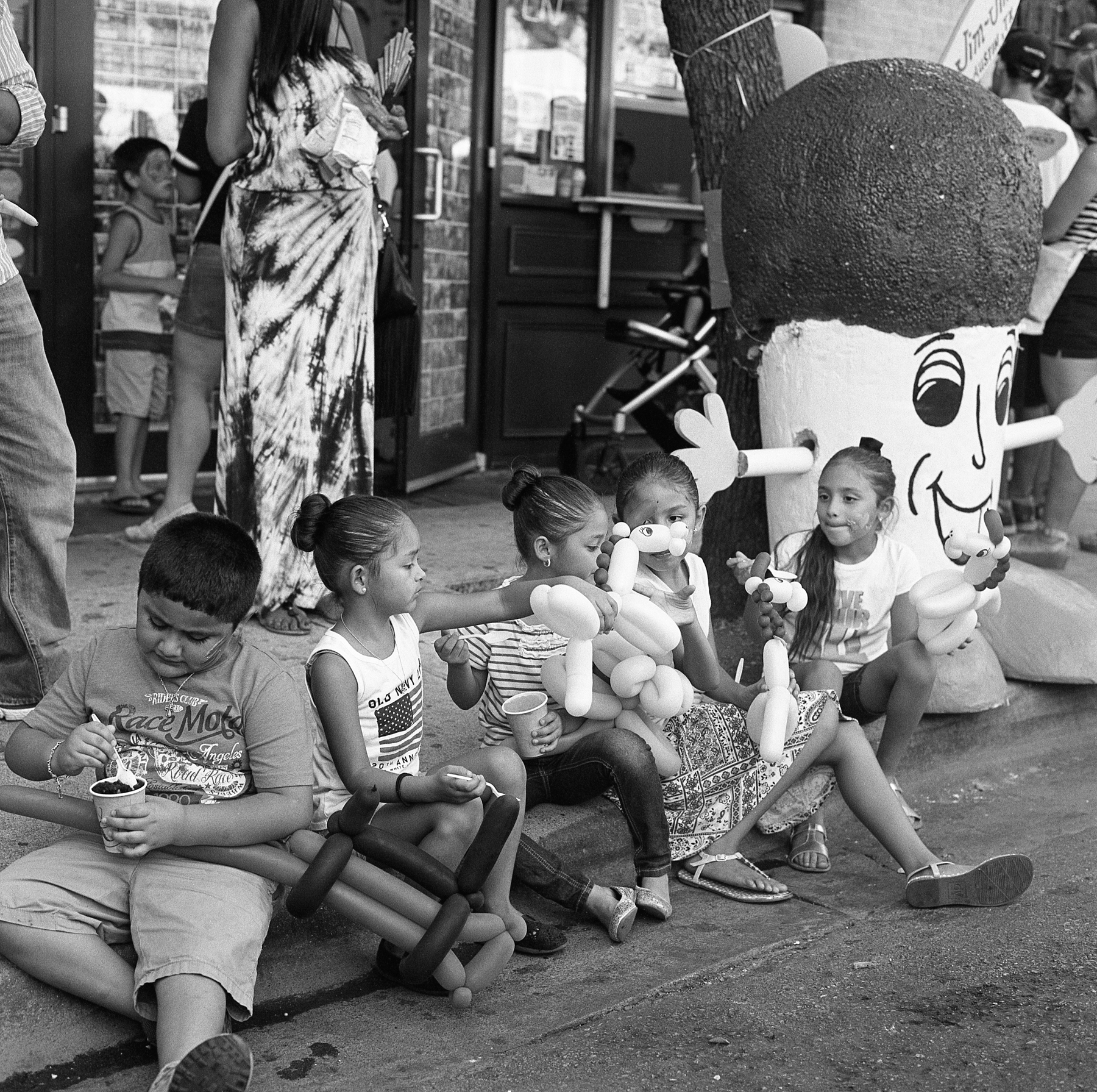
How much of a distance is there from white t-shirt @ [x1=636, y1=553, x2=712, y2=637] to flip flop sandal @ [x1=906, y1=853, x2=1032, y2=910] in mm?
739

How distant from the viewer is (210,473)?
722 centimetres

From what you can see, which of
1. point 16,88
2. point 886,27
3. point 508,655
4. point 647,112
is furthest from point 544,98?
point 508,655

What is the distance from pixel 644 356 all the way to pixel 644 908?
15.7ft

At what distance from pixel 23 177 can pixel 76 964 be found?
444 cm

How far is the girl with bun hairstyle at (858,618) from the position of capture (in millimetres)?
3873

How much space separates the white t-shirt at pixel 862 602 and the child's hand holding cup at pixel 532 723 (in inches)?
35.4

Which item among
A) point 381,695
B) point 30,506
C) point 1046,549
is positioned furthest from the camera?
point 1046,549

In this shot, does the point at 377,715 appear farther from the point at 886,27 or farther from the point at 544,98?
the point at 886,27

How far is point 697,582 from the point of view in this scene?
3574mm

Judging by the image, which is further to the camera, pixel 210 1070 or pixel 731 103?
pixel 731 103

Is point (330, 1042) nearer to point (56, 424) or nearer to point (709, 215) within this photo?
point (56, 424)

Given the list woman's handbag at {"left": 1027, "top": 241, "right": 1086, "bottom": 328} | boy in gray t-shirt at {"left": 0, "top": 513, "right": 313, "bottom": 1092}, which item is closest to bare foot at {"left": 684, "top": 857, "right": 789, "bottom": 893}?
boy in gray t-shirt at {"left": 0, "top": 513, "right": 313, "bottom": 1092}

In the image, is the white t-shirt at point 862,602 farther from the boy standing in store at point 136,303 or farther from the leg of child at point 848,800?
the boy standing in store at point 136,303

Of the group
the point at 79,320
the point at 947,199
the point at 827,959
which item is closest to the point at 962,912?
the point at 827,959
